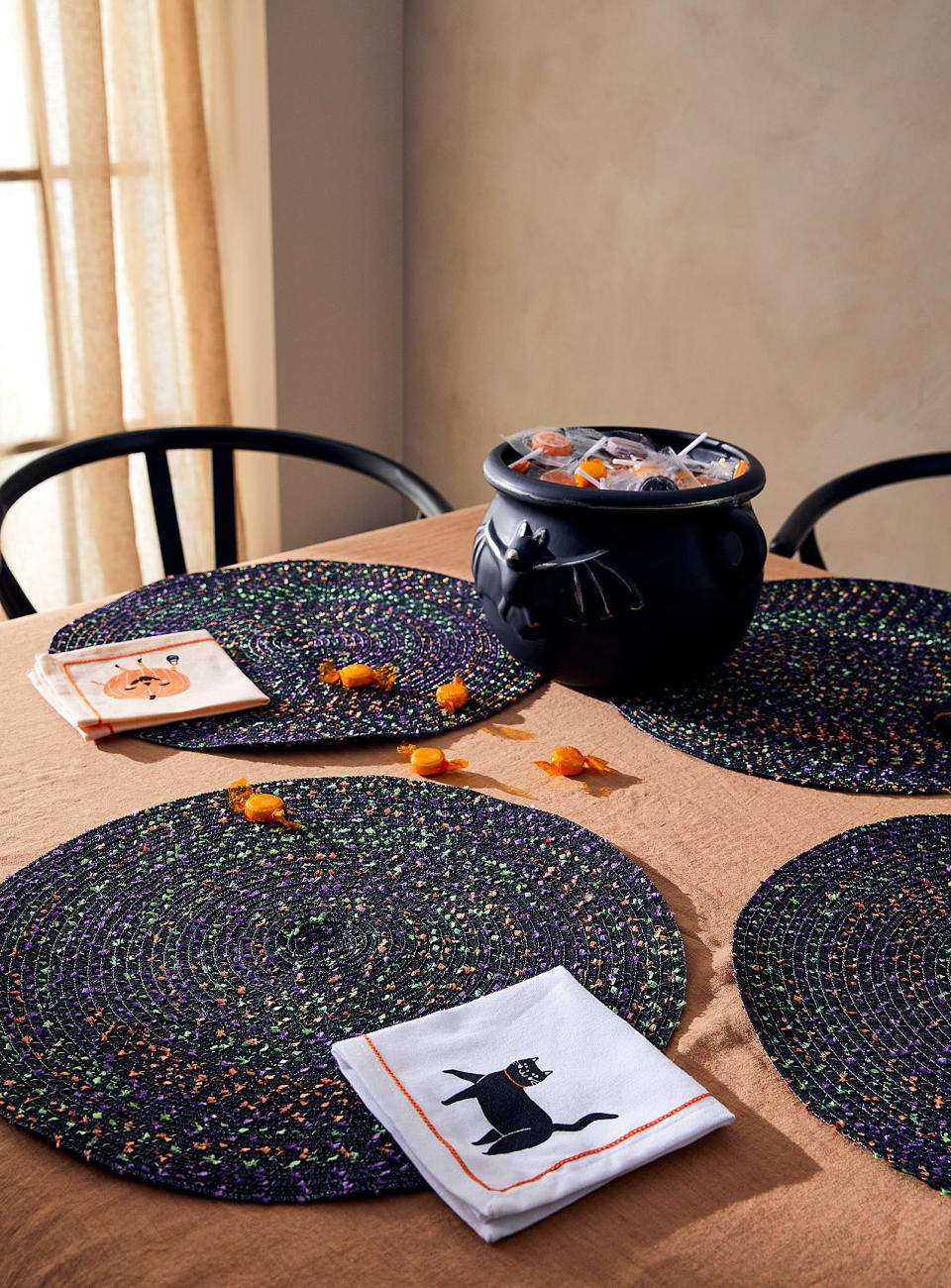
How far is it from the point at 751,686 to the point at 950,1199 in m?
0.61

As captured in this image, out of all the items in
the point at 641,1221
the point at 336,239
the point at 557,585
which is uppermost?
the point at 336,239

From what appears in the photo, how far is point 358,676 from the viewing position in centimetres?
114

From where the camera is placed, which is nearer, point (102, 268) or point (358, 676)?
point (358, 676)

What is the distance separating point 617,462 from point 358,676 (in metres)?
0.32

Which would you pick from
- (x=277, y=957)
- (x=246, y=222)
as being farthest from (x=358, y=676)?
(x=246, y=222)

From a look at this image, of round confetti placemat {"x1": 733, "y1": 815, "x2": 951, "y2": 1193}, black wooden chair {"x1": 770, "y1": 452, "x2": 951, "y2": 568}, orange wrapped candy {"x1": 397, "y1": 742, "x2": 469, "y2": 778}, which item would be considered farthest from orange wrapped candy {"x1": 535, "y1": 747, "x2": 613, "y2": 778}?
black wooden chair {"x1": 770, "y1": 452, "x2": 951, "y2": 568}

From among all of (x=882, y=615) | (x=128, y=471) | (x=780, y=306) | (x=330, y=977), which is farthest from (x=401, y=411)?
(x=330, y=977)

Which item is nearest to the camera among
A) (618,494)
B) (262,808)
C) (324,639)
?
(262,808)

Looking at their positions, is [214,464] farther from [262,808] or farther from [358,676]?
[262,808]

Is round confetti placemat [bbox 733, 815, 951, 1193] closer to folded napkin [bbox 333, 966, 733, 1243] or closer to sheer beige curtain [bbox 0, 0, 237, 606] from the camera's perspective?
folded napkin [bbox 333, 966, 733, 1243]

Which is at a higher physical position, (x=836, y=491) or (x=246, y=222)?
(x=246, y=222)

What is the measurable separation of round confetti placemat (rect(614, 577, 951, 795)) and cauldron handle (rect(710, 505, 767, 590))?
72mm

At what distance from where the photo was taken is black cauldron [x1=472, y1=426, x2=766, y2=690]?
1.06 m

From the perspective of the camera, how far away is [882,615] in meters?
1.33
